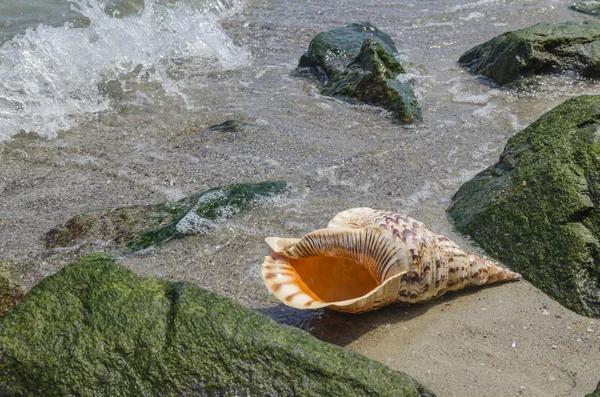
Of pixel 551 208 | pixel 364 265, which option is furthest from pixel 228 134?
pixel 551 208

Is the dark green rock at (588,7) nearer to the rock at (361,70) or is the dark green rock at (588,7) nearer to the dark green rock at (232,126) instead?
the rock at (361,70)

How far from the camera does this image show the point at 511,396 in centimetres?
275

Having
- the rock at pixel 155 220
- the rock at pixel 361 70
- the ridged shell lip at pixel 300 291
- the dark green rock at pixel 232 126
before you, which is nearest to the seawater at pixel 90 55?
the rock at pixel 361 70

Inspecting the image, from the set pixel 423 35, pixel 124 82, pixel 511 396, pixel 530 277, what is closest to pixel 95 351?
pixel 511 396

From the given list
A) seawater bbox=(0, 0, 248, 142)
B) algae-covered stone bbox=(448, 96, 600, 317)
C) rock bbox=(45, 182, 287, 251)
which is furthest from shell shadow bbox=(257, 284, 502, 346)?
seawater bbox=(0, 0, 248, 142)

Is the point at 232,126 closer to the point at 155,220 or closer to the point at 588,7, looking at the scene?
the point at 155,220

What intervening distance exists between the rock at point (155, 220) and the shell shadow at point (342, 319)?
0.99 m

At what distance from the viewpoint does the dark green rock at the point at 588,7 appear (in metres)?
9.39

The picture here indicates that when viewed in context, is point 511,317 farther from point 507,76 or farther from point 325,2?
point 325,2

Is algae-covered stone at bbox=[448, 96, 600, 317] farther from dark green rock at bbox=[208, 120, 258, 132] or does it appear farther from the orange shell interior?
dark green rock at bbox=[208, 120, 258, 132]

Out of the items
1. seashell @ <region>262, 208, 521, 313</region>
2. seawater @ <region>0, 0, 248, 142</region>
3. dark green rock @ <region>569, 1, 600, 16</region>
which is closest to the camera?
seashell @ <region>262, 208, 521, 313</region>

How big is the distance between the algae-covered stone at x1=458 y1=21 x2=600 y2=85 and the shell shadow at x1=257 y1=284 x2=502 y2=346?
13.5 feet

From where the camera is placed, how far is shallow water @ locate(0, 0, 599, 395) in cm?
414

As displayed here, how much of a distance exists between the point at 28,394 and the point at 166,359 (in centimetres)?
48
